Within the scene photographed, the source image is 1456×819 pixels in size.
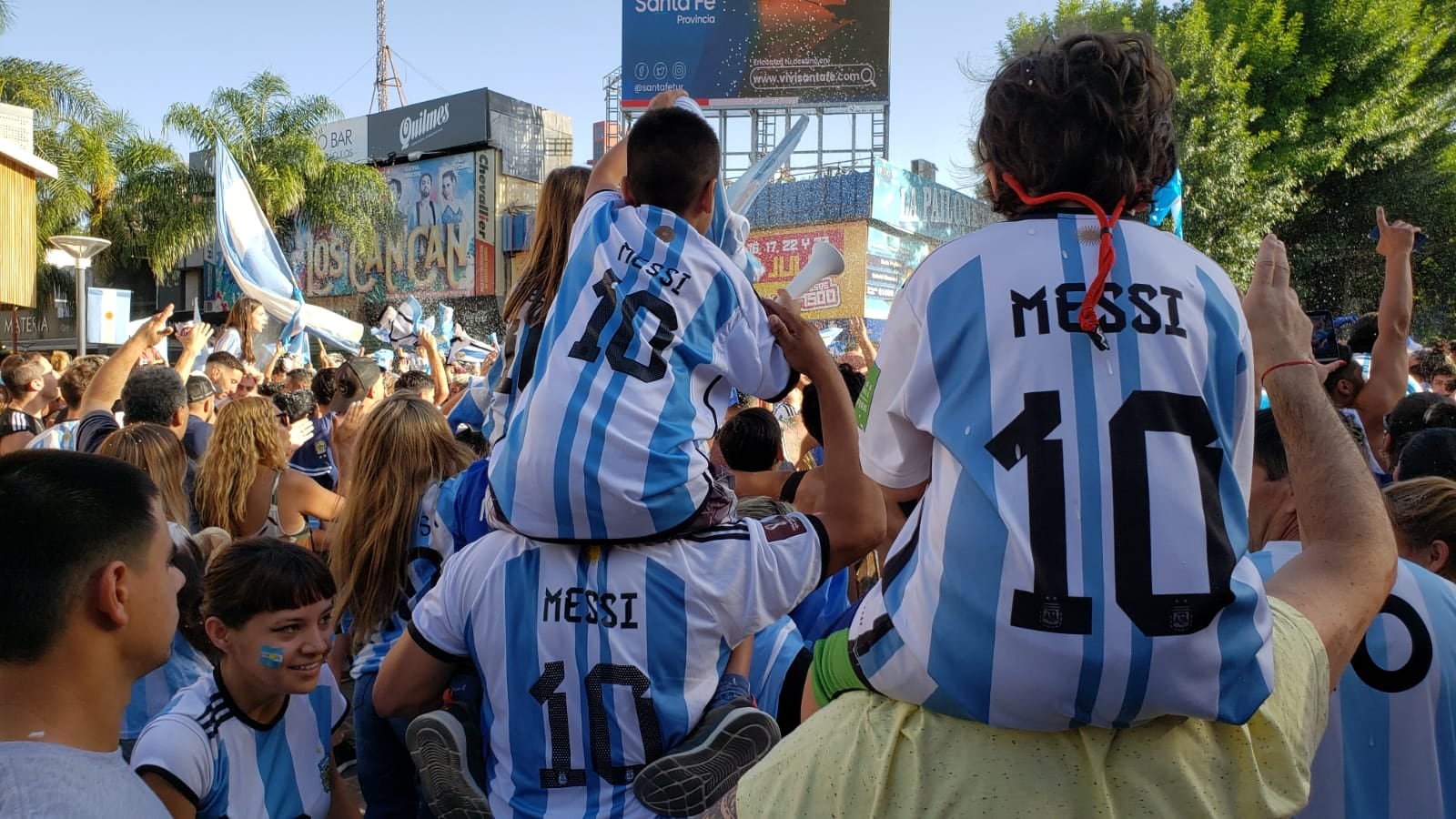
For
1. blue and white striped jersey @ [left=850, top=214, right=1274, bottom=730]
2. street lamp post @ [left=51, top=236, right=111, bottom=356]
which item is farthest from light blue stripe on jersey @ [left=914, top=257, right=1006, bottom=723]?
street lamp post @ [left=51, top=236, right=111, bottom=356]

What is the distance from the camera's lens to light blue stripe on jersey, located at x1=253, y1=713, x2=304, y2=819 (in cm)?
284

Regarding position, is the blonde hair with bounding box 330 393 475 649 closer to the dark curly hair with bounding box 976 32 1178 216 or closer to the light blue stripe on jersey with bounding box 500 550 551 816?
the light blue stripe on jersey with bounding box 500 550 551 816

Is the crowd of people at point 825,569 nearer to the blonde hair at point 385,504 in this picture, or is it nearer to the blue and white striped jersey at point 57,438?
the blonde hair at point 385,504

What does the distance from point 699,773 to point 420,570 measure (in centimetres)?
147

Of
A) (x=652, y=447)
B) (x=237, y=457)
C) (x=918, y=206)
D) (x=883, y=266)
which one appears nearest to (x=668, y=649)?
(x=652, y=447)

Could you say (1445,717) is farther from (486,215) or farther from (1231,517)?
(486,215)

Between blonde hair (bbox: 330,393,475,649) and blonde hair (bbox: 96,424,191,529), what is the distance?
4.03ft

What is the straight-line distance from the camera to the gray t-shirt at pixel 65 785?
1.46 m

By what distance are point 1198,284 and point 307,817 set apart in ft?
8.42

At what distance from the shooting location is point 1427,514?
8.52 feet

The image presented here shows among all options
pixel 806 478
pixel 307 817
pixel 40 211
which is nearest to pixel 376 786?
pixel 307 817

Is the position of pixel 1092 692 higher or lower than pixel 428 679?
higher

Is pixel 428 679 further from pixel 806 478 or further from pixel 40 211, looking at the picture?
pixel 40 211

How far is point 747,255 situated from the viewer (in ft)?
8.59
